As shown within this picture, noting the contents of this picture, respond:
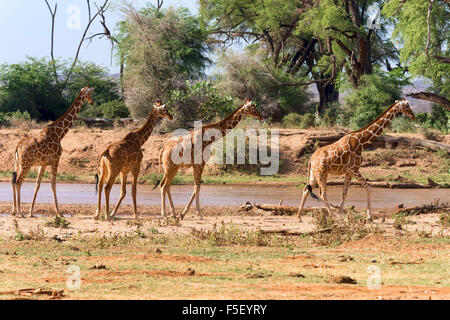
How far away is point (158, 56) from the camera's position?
35469 mm

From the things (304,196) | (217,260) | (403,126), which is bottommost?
(217,260)

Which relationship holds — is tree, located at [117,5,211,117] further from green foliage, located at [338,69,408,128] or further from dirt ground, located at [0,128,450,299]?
dirt ground, located at [0,128,450,299]

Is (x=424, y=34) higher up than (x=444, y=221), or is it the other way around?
(x=424, y=34)

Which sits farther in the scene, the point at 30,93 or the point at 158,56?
the point at 30,93

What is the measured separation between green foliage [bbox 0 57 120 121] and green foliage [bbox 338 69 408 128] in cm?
1441

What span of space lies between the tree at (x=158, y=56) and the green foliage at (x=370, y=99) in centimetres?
922

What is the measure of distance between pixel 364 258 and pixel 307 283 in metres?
2.48

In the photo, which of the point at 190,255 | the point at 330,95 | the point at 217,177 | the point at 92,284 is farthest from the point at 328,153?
the point at 330,95

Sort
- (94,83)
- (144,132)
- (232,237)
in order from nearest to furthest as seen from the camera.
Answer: (232,237) → (144,132) → (94,83)

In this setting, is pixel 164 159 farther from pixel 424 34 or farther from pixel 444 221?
pixel 424 34

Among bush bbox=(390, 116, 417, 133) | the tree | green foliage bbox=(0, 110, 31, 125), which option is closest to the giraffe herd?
bush bbox=(390, 116, 417, 133)

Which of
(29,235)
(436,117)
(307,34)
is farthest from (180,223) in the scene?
(307,34)

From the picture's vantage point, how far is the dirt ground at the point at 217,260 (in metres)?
8.02

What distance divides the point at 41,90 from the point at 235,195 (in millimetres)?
23338
